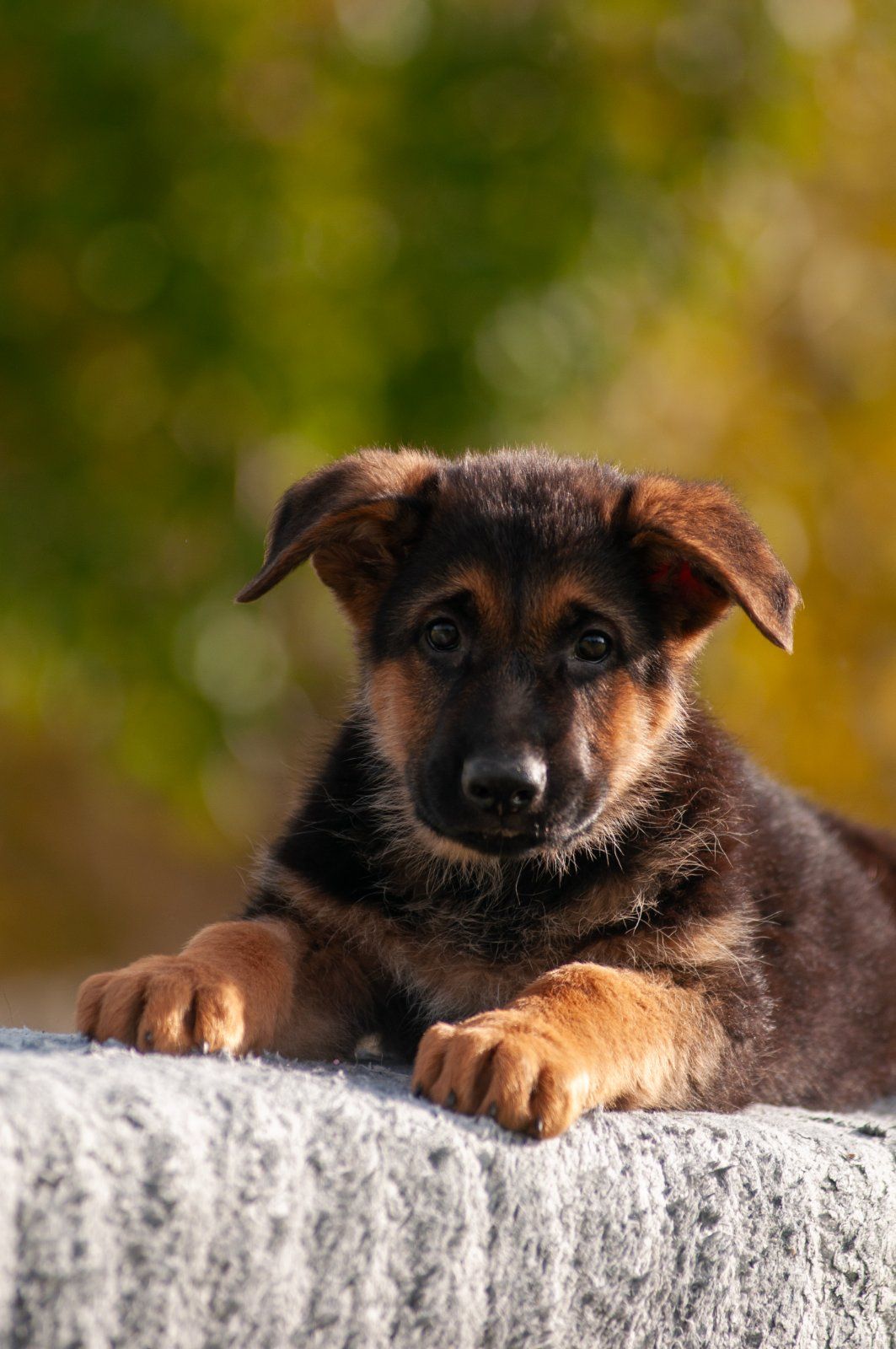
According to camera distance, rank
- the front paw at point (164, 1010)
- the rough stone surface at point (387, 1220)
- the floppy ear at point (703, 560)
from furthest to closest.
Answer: the floppy ear at point (703, 560) < the front paw at point (164, 1010) < the rough stone surface at point (387, 1220)

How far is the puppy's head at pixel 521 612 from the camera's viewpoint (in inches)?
133

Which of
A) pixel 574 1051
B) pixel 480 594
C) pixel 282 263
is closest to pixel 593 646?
pixel 480 594

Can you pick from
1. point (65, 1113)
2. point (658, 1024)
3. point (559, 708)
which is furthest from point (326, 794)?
point (65, 1113)

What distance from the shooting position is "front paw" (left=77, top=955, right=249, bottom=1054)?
279cm

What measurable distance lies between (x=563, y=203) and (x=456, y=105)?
75 cm

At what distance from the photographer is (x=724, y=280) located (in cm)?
796

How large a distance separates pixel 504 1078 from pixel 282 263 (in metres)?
5.36

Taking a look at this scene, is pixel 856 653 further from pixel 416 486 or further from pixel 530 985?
pixel 530 985

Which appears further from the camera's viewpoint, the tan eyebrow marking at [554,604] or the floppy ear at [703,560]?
the tan eyebrow marking at [554,604]

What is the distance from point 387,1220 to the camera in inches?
92.3

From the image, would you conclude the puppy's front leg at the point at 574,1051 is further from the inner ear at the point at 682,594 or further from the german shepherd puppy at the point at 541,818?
the inner ear at the point at 682,594

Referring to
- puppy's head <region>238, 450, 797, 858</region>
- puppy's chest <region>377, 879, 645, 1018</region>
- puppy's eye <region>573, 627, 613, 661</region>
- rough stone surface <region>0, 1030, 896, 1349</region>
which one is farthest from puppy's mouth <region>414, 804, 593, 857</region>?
rough stone surface <region>0, 1030, 896, 1349</region>

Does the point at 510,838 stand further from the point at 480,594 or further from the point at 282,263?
the point at 282,263

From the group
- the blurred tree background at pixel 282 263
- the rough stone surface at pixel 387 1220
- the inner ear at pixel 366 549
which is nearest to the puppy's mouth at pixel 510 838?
the rough stone surface at pixel 387 1220
